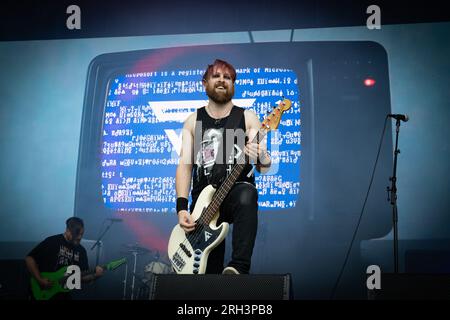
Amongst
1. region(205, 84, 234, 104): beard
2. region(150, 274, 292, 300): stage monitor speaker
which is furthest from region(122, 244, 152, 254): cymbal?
region(150, 274, 292, 300): stage monitor speaker

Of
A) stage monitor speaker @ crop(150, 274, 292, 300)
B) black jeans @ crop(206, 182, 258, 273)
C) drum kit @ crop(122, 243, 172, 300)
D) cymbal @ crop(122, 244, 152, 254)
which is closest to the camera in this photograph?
stage monitor speaker @ crop(150, 274, 292, 300)

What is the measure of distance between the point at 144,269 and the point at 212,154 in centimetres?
148

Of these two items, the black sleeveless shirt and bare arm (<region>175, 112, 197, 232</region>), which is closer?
the black sleeveless shirt

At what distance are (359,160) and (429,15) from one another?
1.33 meters

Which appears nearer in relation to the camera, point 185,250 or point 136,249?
point 185,250

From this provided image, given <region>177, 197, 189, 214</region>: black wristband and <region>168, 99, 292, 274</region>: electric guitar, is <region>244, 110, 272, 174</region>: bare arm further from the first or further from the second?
<region>177, 197, 189, 214</region>: black wristband

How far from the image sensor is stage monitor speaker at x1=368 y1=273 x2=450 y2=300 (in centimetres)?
221

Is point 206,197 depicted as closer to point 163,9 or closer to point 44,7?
point 163,9

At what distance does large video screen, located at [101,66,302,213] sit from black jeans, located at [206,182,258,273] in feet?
3.84

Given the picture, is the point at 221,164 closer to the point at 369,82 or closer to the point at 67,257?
the point at 369,82

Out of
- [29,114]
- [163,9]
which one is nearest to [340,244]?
[163,9]

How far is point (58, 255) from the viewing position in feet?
14.2

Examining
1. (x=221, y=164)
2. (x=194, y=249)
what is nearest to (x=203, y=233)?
(x=194, y=249)

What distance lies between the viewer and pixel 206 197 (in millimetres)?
2967
